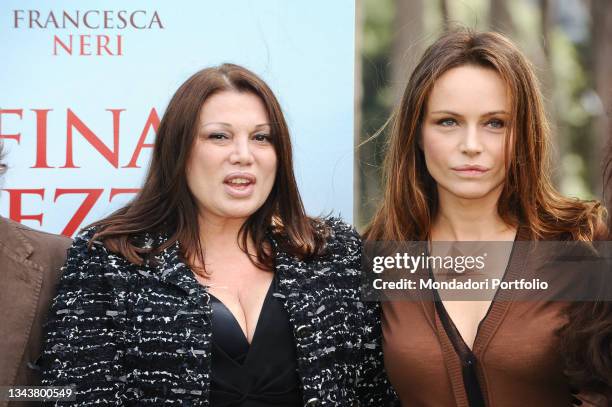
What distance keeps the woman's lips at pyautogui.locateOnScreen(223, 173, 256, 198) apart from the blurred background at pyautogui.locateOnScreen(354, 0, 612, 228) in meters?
0.52

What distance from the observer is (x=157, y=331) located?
7.16ft

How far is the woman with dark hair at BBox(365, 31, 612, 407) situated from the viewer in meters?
2.18

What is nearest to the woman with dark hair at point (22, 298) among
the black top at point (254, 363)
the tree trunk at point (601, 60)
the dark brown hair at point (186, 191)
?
the dark brown hair at point (186, 191)

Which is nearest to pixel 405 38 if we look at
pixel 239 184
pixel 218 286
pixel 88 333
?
pixel 239 184

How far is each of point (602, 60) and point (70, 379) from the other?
6.62ft

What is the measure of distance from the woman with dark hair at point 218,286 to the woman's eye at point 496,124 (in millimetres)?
529

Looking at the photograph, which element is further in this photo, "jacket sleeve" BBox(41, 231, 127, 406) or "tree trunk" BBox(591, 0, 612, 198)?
"tree trunk" BBox(591, 0, 612, 198)

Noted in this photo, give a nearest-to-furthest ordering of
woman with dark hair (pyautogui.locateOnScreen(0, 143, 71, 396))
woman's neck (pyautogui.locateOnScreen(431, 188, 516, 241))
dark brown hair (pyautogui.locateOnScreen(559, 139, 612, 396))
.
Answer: dark brown hair (pyautogui.locateOnScreen(559, 139, 612, 396))
woman with dark hair (pyautogui.locateOnScreen(0, 143, 71, 396))
woman's neck (pyautogui.locateOnScreen(431, 188, 516, 241))

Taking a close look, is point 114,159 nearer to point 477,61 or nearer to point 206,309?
point 206,309

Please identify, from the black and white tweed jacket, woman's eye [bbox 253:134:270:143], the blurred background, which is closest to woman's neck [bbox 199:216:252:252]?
the black and white tweed jacket

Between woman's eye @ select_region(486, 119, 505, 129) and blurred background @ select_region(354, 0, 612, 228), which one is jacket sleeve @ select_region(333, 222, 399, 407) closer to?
blurred background @ select_region(354, 0, 612, 228)

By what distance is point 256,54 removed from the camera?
276 centimetres

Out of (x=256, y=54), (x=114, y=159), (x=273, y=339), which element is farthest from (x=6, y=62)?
(x=273, y=339)

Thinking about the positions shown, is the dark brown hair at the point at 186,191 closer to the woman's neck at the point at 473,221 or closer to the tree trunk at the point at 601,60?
the woman's neck at the point at 473,221
